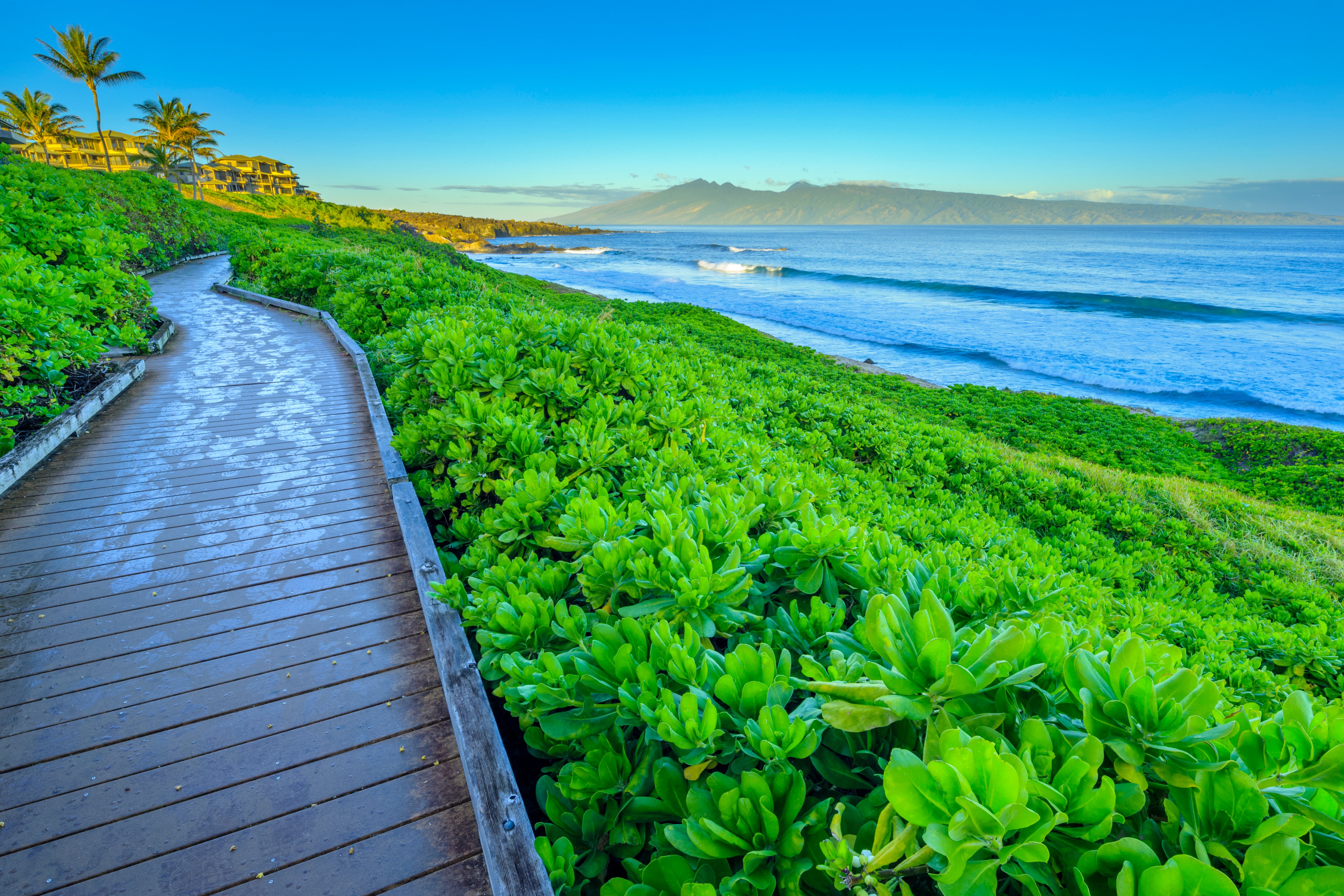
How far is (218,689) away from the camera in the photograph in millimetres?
2629

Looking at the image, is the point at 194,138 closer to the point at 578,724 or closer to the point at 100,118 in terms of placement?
the point at 100,118

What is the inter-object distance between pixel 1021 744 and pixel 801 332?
28716mm

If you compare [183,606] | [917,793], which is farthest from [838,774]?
[183,606]

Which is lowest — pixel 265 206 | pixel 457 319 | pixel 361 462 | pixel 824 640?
pixel 361 462

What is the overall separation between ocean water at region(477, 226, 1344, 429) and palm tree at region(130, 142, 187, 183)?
27063 mm

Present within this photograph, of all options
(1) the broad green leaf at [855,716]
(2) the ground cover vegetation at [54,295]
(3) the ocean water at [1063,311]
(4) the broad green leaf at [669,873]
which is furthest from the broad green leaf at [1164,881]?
(3) the ocean water at [1063,311]

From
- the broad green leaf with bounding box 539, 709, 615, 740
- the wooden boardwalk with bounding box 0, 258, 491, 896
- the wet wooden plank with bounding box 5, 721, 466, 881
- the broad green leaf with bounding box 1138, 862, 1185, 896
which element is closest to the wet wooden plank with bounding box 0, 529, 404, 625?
the wooden boardwalk with bounding box 0, 258, 491, 896

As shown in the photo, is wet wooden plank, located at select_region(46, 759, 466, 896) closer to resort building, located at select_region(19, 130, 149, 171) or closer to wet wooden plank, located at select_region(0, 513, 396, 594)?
wet wooden plank, located at select_region(0, 513, 396, 594)

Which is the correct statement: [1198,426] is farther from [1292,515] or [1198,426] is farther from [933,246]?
[933,246]

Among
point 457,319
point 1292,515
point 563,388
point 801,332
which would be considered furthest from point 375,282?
point 801,332

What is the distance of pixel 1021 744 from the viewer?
1033 millimetres

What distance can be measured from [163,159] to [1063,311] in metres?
63.4

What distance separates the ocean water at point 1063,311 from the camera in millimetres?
19594

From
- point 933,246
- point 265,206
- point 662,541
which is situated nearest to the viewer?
point 662,541
